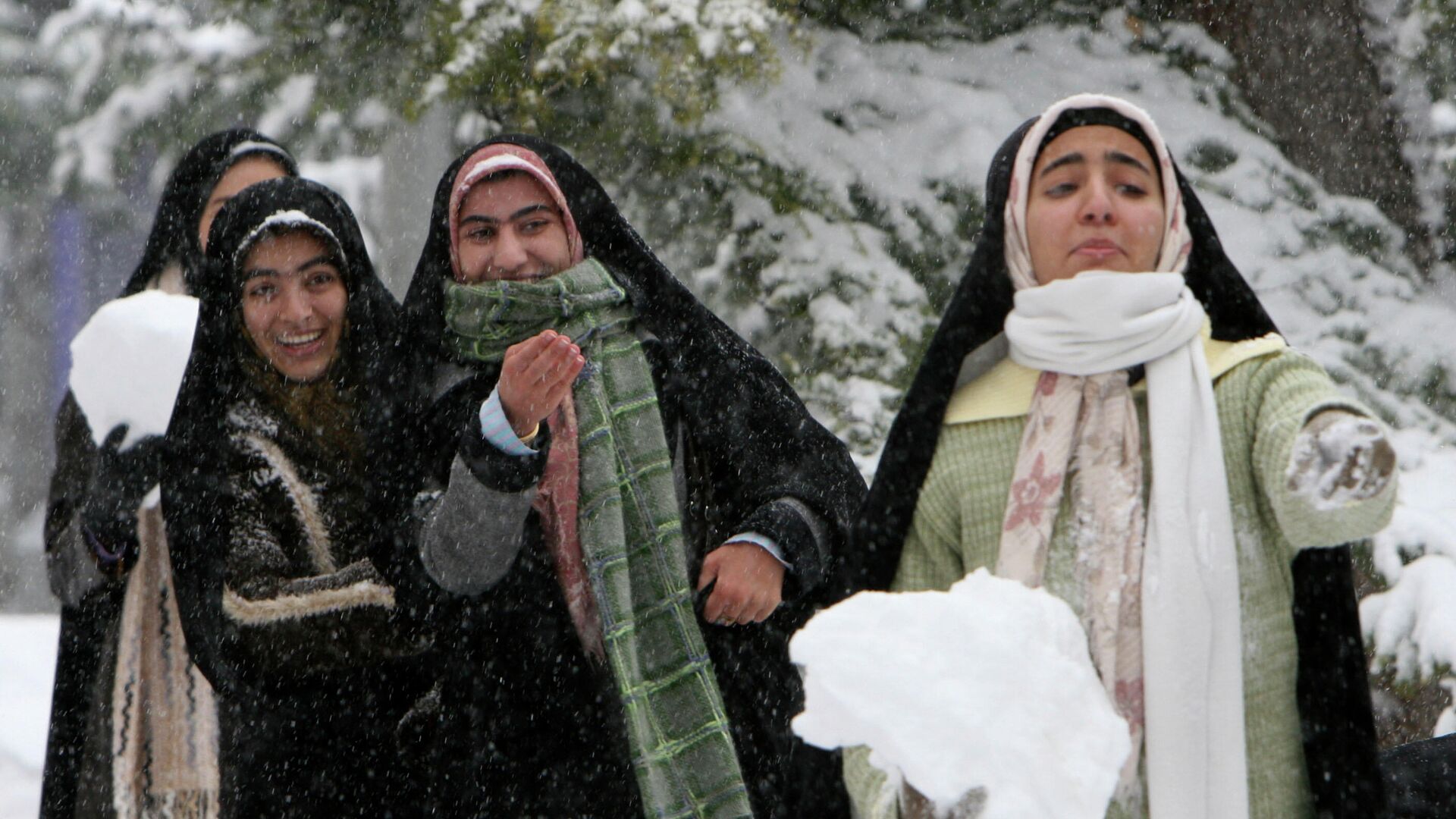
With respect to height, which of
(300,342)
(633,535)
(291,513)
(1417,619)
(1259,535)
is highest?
(1259,535)

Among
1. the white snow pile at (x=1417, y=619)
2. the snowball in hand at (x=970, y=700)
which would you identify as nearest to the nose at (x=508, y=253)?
the snowball in hand at (x=970, y=700)

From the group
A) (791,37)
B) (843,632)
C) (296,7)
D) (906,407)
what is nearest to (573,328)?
(906,407)

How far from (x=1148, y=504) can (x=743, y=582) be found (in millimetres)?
909

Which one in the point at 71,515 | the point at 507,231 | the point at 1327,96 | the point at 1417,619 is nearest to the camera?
the point at 507,231

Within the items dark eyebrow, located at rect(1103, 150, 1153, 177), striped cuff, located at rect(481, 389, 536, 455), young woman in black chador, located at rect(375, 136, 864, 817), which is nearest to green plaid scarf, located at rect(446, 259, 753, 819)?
young woman in black chador, located at rect(375, 136, 864, 817)

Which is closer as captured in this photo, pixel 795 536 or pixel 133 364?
pixel 795 536

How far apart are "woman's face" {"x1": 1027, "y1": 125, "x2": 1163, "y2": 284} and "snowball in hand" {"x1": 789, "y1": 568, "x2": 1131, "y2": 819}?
2.05 feet

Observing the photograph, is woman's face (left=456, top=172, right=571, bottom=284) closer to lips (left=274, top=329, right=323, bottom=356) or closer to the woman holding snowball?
lips (left=274, top=329, right=323, bottom=356)

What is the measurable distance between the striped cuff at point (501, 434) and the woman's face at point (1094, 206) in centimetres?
97

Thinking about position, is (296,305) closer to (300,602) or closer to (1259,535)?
(300,602)

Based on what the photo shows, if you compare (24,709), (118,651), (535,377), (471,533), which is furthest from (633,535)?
(24,709)

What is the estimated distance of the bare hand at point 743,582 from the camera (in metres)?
3.13

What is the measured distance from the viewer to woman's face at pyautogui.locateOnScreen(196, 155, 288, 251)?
4336mm

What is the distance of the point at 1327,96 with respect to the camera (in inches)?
224
